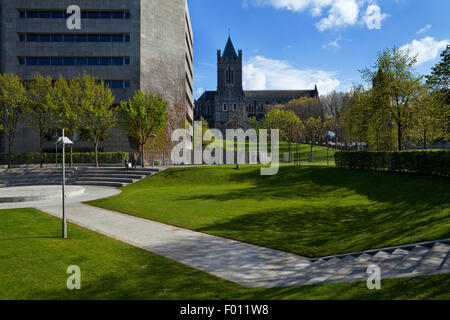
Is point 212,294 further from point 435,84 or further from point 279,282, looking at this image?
point 435,84

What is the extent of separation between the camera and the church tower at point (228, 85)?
129875 millimetres

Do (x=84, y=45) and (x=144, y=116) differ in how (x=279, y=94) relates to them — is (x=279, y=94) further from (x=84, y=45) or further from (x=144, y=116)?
(x=144, y=116)

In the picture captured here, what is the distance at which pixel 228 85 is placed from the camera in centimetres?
13350

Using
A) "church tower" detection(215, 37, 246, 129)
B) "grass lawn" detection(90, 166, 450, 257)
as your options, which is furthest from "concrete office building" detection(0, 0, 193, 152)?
"church tower" detection(215, 37, 246, 129)

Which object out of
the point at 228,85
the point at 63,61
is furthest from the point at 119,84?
the point at 228,85

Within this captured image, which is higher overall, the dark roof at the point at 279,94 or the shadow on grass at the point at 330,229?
the dark roof at the point at 279,94

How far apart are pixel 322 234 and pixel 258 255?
340cm

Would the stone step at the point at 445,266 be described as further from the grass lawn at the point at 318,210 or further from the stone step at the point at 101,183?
the stone step at the point at 101,183

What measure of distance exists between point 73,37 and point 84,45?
2.12m

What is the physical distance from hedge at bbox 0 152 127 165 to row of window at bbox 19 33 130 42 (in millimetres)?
17296

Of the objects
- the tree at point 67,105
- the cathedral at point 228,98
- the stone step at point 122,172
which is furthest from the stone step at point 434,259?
the cathedral at point 228,98
